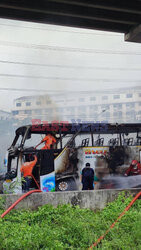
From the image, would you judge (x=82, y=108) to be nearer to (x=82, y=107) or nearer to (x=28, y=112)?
(x=82, y=107)

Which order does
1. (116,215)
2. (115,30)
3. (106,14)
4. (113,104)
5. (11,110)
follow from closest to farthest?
(116,215)
(106,14)
(115,30)
(11,110)
(113,104)

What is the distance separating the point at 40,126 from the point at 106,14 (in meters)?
3.48

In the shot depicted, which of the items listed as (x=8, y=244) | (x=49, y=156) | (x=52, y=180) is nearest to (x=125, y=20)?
(x=49, y=156)

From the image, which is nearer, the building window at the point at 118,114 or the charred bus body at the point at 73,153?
the charred bus body at the point at 73,153

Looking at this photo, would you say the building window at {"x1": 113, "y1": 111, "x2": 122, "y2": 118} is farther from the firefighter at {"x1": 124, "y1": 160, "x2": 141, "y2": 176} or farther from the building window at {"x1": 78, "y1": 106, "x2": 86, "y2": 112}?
the firefighter at {"x1": 124, "y1": 160, "x2": 141, "y2": 176}

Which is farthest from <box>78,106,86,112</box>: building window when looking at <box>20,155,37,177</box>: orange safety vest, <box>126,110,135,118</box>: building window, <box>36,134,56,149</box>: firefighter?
<box>20,155,37,177</box>: orange safety vest

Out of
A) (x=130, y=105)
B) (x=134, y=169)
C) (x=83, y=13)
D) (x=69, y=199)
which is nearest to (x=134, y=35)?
(x=83, y=13)

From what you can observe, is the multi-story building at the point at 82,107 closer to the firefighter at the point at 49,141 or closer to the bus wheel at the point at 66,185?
the firefighter at the point at 49,141

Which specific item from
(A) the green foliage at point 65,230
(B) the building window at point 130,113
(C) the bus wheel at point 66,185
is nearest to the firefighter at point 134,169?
(C) the bus wheel at point 66,185

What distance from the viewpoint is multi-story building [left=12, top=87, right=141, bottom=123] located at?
10.3 metres

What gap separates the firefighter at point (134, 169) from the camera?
7.77 meters

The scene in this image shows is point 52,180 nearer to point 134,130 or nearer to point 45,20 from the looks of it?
point 134,130

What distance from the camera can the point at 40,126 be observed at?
7508 mm

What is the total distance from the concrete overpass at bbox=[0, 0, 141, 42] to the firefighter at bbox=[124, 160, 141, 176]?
3.56 meters
